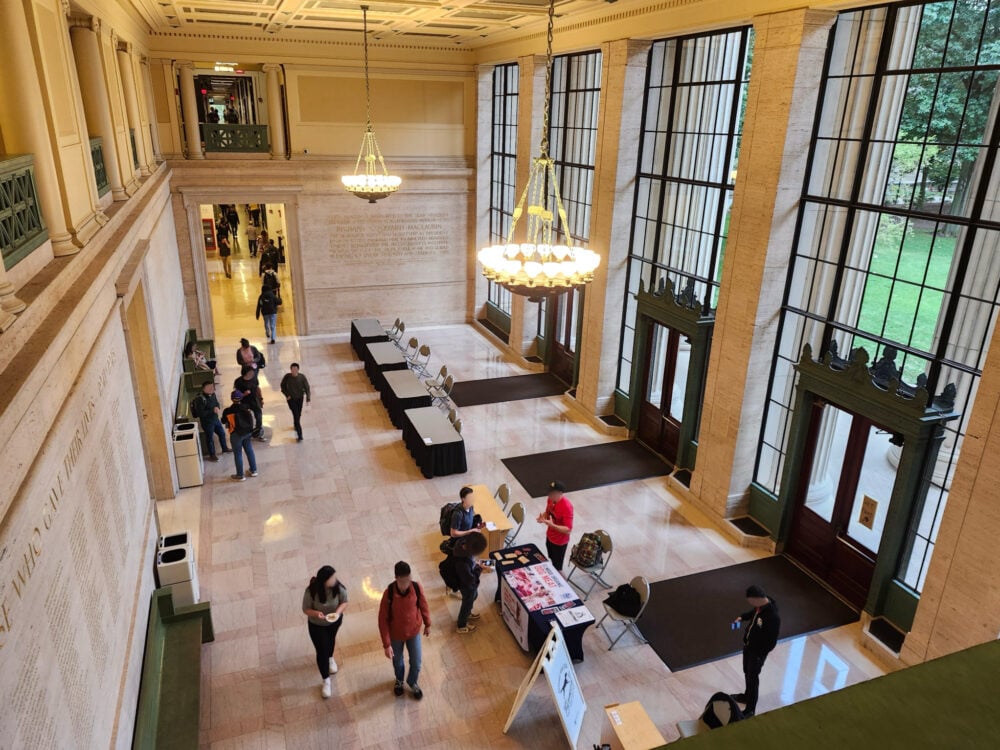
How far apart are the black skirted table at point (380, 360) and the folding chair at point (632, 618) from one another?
7.17 meters

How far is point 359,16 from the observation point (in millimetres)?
12445

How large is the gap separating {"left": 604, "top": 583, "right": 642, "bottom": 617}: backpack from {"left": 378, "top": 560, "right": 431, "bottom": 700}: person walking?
85.1 inches

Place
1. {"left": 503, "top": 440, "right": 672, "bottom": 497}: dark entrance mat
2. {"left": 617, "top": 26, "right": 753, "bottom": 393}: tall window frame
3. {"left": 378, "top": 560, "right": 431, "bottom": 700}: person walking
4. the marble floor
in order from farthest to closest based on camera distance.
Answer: {"left": 503, "top": 440, "right": 672, "bottom": 497}: dark entrance mat → {"left": 617, "top": 26, "right": 753, "bottom": 393}: tall window frame → the marble floor → {"left": 378, "top": 560, "right": 431, "bottom": 700}: person walking

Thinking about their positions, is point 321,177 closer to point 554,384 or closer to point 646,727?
point 554,384

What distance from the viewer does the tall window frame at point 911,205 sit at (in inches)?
256

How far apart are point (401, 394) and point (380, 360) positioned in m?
1.99

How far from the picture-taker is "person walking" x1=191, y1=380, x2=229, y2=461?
35.0 feet

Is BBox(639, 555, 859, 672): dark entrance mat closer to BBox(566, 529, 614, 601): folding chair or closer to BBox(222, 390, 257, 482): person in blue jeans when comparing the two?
BBox(566, 529, 614, 601): folding chair

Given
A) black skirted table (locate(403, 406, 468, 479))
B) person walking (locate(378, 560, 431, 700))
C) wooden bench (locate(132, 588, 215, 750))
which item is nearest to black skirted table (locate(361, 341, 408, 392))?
black skirted table (locate(403, 406, 468, 479))

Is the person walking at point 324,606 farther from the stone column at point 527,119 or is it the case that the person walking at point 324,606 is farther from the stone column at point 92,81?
the stone column at point 527,119

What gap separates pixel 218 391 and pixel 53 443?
10209 mm

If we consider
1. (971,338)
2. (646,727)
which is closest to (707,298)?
(971,338)

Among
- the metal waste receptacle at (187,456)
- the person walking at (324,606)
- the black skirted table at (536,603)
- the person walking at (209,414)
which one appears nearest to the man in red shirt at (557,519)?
the black skirted table at (536,603)

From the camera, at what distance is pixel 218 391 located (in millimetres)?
13680
